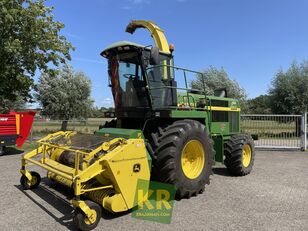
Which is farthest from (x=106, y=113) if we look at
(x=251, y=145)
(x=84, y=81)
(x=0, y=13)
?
(x=84, y=81)

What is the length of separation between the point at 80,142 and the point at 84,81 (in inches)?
894

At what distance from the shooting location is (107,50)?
6613 millimetres

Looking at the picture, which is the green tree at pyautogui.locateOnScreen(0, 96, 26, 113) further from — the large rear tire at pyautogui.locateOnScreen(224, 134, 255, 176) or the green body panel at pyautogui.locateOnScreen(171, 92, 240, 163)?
the large rear tire at pyautogui.locateOnScreen(224, 134, 255, 176)

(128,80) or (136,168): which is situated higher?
(128,80)

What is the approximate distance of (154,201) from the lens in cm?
571

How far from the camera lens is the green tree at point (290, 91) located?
21594 mm

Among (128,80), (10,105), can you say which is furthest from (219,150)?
(10,105)

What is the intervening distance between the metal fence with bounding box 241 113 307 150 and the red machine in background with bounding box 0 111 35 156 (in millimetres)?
9928

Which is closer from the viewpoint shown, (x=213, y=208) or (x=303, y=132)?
(x=213, y=208)

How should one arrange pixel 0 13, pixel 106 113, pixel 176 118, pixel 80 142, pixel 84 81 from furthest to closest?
pixel 84 81 → pixel 0 13 → pixel 106 113 → pixel 176 118 → pixel 80 142

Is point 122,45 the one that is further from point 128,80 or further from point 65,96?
point 65,96

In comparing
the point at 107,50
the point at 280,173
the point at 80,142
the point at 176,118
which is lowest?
the point at 280,173

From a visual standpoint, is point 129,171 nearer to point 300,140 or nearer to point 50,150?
point 50,150

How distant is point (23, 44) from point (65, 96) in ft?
38.9
